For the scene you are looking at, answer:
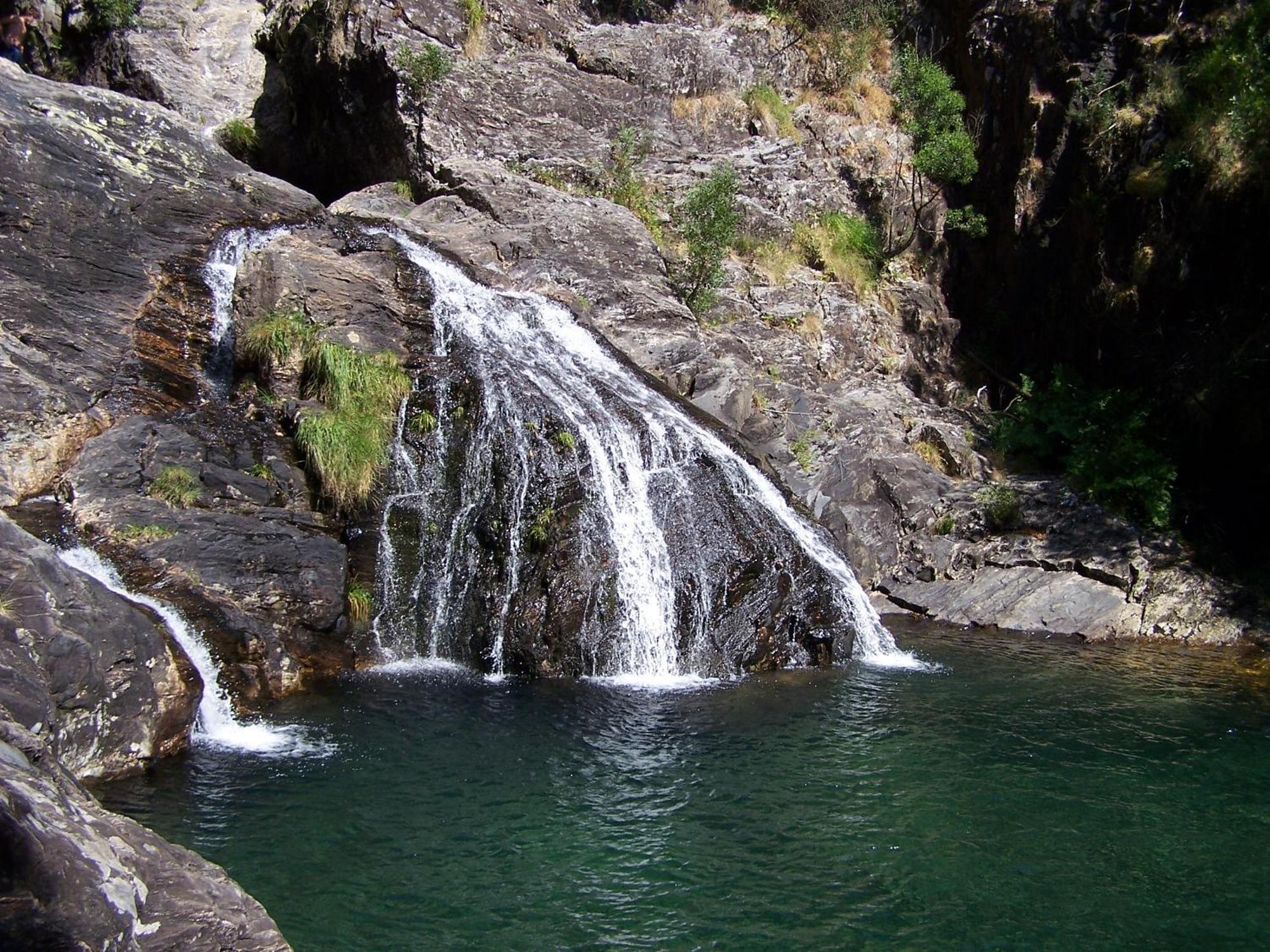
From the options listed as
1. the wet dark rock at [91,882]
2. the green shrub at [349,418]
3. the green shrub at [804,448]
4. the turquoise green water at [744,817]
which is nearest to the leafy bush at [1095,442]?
the green shrub at [804,448]

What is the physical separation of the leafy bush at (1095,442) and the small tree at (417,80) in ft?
43.5

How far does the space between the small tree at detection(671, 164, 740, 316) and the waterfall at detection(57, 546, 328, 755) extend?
11.7 meters

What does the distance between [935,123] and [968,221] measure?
2443mm

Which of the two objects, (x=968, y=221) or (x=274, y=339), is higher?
(x=968, y=221)

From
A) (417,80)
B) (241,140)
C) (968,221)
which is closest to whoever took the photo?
(417,80)

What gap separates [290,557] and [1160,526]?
42.5 feet

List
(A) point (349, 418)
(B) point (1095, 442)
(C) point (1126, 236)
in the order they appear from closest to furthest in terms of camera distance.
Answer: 1. (A) point (349, 418)
2. (B) point (1095, 442)
3. (C) point (1126, 236)

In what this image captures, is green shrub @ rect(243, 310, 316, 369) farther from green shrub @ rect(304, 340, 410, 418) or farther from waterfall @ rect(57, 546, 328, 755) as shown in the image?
waterfall @ rect(57, 546, 328, 755)

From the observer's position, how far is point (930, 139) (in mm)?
22094

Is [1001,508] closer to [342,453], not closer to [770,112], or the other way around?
[342,453]

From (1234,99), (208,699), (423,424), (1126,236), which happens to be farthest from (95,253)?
(1126,236)

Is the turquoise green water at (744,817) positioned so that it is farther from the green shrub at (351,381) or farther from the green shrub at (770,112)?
the green shrub at (770,112)

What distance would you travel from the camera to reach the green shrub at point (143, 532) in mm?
9859

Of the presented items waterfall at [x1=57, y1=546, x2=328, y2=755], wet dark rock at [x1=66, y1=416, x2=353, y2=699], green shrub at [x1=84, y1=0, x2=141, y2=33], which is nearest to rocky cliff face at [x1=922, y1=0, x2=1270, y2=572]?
wet dark rock at [x1=66, y1=416, x2=353, y2=699]
